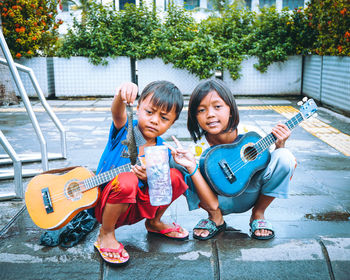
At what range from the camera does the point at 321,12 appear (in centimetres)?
898

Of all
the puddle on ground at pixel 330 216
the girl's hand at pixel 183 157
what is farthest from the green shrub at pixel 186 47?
the girl's hand at pixel 183 157

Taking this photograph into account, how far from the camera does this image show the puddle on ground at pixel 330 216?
294cm

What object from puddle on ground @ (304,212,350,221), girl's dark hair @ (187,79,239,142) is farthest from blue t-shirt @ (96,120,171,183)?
puddle on ground @ (304,212,350,221)

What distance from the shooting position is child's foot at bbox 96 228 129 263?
7.72 ft

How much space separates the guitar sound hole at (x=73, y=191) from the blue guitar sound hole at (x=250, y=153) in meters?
1.13

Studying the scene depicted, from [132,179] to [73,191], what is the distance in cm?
45

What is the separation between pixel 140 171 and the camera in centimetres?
226

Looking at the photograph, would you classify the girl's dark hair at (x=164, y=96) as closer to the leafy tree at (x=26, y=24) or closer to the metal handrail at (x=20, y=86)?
the metal handrail at (x=20, y=86)

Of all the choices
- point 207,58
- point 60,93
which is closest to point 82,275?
point 207,58

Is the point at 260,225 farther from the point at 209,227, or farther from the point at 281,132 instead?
the point at 281,132

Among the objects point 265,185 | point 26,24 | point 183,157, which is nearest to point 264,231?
point 265,185

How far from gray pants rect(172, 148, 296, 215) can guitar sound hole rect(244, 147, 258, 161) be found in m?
0.12

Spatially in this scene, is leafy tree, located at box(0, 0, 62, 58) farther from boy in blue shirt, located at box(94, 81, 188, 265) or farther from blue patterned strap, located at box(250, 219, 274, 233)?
blue patterned strap, located at box(250, 219, 274, 233)

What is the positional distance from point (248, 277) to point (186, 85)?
29.2 feet
